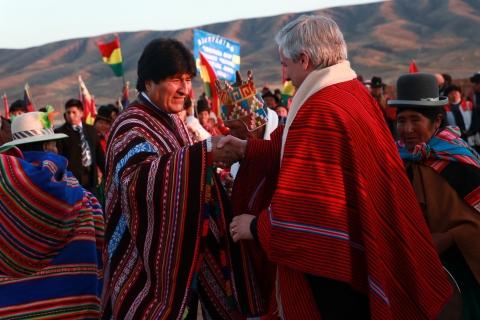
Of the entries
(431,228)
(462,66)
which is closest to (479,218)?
(431,228)

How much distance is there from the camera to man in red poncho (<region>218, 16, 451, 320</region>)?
316 centimetres

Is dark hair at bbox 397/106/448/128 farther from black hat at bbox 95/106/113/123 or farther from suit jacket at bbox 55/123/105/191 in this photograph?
black hat at bbox 95/106/113/123

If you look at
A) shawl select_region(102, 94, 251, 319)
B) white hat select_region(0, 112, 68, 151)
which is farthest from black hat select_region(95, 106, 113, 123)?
shawl select_region(102, 94, 251, 319)

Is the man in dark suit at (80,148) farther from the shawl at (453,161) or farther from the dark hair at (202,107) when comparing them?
the shawl at (453,161)

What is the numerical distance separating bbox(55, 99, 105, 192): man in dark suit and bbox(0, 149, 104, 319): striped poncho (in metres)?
4.45

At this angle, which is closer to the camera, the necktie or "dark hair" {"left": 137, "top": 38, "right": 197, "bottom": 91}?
"dark hair" {"left": 137, "top": 38, "right": 197, "bottom": 91}

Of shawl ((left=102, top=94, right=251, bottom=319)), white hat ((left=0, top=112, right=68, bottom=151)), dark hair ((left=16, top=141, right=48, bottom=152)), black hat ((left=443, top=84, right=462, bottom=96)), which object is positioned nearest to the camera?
shawl ((left=102, top=94, right=251, bottom=319))

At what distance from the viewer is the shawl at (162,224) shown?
3656 mm

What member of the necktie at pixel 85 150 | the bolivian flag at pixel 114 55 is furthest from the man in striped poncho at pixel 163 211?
the bolivian flag at pixel 114 55

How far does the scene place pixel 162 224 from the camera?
12.1 feet

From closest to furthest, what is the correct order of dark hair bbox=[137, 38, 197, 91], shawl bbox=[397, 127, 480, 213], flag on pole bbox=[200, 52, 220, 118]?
1. shawl bbox=[397, 127, 480, 213]
2. dark hair bbox=[137, 38, 197, 91]
3. flag on pole bbox=[200, 52, 220, 118]

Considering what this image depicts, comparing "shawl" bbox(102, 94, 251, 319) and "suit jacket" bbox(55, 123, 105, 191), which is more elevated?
"shawl" bbox(102, 94, 251, 319)

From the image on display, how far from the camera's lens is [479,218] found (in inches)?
148

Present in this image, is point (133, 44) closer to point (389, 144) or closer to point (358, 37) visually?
point (358, 37)
